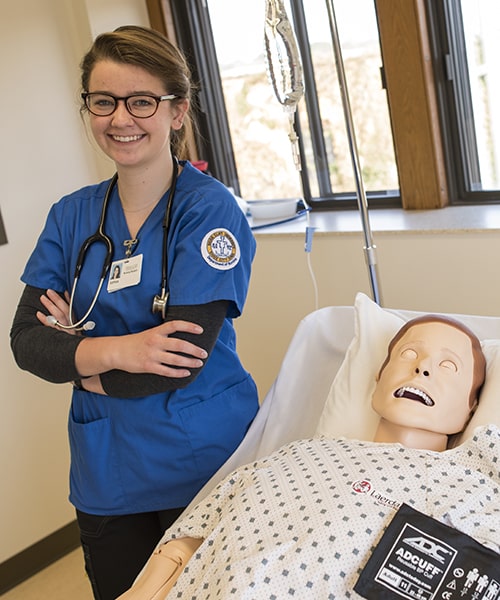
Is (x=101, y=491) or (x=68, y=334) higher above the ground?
(x=68, y=334)

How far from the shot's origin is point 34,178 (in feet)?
8.86

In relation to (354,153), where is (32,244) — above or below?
below

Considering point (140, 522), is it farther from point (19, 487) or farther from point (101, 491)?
point (19, 487)

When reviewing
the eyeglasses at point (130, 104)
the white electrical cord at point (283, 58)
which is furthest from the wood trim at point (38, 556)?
the eyeglasses at point (130, 104)

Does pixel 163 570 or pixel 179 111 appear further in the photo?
pixel 179 111

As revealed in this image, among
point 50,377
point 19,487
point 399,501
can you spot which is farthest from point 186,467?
point 19,487

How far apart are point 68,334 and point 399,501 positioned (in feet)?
2.30

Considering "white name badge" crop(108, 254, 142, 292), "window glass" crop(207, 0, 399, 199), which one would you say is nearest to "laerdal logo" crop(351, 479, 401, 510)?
"white name badge" crop(108, 254, 142, 292)

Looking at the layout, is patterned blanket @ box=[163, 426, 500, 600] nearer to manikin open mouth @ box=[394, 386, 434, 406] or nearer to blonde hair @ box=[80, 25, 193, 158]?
manikin open mouth @ box=[394, 386, 434, 406]

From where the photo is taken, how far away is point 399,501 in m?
1.25

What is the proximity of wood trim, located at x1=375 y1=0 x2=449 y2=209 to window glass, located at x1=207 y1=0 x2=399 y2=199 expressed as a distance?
7.2 inches

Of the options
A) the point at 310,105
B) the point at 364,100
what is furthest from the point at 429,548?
the point at 310,105

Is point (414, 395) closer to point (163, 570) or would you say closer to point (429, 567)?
point (429, 567)

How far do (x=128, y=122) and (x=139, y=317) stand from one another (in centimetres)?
37
